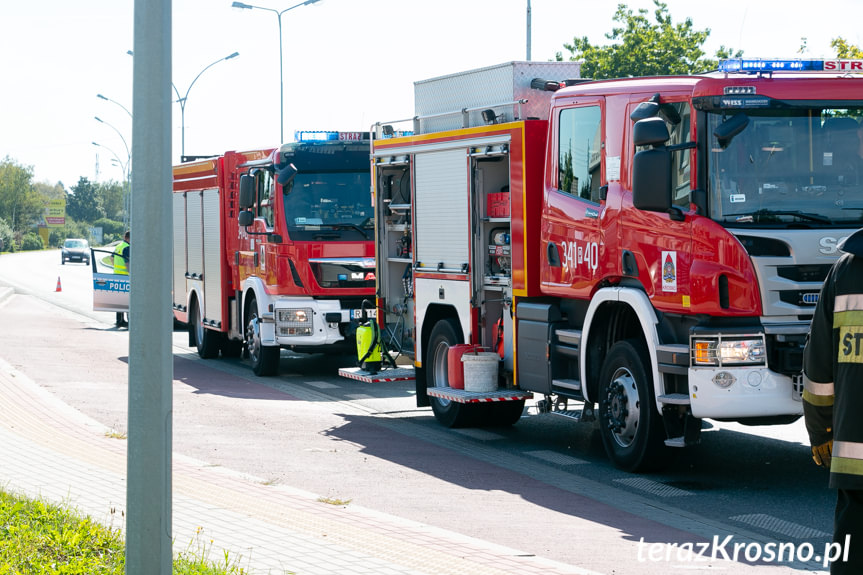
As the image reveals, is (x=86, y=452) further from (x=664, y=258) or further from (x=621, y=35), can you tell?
(x=621, y=35)

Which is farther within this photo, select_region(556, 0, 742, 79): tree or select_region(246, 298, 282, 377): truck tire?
select_region(556, 0, 742, 79): tree

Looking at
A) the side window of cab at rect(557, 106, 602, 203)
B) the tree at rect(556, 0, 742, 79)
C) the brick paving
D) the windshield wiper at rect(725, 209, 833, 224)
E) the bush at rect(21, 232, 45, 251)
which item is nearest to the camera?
the brick paving

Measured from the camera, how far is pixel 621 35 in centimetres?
5431

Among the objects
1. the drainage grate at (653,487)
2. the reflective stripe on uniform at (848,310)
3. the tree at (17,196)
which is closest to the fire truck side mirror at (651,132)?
the drainage grate at (653,487)

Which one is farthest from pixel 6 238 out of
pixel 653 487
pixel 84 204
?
pixel 653 487

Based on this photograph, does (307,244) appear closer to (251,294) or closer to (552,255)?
(251,294)

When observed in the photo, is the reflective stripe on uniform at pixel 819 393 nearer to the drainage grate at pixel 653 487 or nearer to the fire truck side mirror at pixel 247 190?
the drainage grate at pixel 653 487

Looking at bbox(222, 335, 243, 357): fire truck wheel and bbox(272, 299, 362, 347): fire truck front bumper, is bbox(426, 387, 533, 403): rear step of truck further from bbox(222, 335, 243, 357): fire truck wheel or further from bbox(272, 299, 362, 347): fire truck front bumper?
bbox(222, 335, 243, 357): fire truck wheel

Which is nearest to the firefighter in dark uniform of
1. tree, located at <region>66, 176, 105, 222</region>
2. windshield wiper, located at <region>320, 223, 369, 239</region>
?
windshield wiper, located at <region>320, 223, 369, 239</region>

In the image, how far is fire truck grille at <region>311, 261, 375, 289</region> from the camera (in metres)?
17.0

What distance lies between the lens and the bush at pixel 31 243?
132 meters

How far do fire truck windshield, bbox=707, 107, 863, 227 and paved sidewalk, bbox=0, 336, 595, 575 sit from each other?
3359 mm

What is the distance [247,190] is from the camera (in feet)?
57.1
